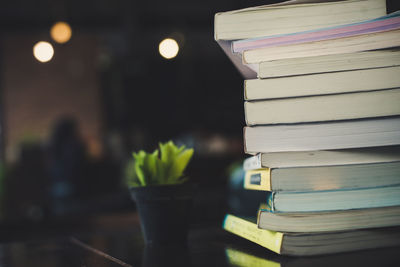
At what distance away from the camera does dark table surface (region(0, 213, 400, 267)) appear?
69 centimetres

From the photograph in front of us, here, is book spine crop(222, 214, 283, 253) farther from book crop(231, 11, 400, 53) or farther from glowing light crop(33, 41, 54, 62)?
glowing light crop(33, 41, 54, 62)

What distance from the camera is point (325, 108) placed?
2.45 feet

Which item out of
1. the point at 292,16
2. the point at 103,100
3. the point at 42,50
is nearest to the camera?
the point at 292,16

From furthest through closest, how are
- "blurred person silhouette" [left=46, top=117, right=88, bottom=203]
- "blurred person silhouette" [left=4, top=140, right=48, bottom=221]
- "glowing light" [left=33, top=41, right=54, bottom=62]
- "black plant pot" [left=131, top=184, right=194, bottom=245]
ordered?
"blurred person silhouette" [left=4, top=140, right=48, bottom=221], "blurred person silhouette" [left=46, top=117, right=88, bottom=203], "glowing light" [left=33, top=41, right=54, bottom=62], "black plant pot" [left=131, top=184, right=194, bottom=245]

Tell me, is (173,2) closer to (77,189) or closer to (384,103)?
(77,189)

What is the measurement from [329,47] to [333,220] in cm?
27

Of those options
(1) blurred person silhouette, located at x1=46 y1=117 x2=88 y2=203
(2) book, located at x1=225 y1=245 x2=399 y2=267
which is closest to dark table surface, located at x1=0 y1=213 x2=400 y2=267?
(2) book, located at x1=225 y1=245 x2=399 y2=267

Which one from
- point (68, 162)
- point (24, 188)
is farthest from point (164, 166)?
point (24, 188)

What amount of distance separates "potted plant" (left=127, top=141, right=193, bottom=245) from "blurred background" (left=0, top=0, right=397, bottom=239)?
297 cm

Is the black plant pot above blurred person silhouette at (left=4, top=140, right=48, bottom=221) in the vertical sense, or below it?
above

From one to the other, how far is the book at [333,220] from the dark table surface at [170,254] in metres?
0.04

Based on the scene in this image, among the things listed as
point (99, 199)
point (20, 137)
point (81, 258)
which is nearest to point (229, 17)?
point (81, 258)

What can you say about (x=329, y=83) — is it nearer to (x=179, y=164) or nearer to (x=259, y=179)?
(x=259, y=179)

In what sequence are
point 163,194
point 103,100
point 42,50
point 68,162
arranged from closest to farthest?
point 163,194
point 42,50
point 68,162
point 103,100
